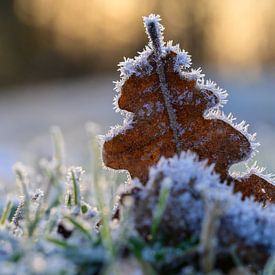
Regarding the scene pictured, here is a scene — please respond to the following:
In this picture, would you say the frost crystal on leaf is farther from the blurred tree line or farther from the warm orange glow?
the blurred tree line

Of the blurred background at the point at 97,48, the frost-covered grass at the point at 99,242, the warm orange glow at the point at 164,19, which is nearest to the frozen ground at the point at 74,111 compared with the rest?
the blurred background at the point at 97,48

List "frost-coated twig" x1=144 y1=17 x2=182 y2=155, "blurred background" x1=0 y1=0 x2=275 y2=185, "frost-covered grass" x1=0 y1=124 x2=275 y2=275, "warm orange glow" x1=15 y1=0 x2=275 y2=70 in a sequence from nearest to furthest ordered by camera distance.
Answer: "frost-covered grass" x1=0 y1=124 x2=275 y2=275 → "frost-coated twig" x1=144 y1=17 x2=182 y2=155 → "blurred background" x1=0 y1=0 x2=275 y2=185 → "warm orange glow" x1=15 y1=0 x2=275 y2=70

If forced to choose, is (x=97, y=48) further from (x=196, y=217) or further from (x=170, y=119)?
(x=196, y=217)

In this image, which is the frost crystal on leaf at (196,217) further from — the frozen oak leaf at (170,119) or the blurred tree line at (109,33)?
the blurred tree line at (109,33)

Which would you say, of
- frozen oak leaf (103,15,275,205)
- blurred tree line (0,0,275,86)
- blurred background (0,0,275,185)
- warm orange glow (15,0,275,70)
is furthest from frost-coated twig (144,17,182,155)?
blurred tree line (0,0,275,86)

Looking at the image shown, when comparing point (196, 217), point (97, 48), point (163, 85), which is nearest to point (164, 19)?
point (97, 48)

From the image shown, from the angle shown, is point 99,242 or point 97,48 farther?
point 97,48

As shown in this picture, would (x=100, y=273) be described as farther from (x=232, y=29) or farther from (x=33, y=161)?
(x=232, y=29)
